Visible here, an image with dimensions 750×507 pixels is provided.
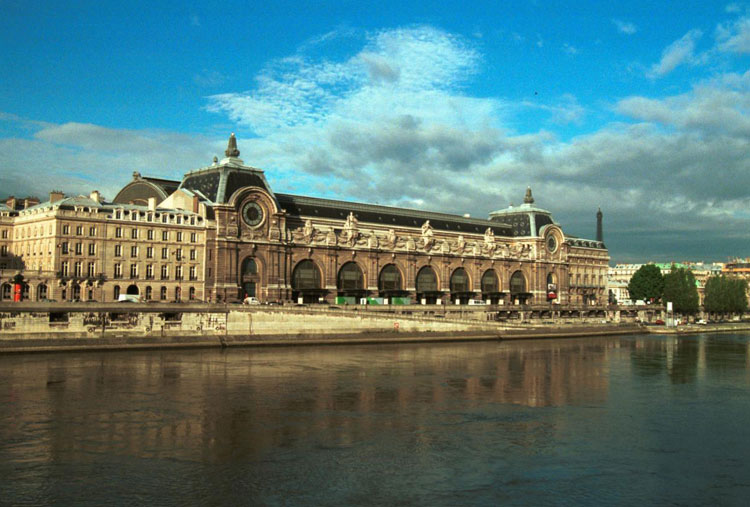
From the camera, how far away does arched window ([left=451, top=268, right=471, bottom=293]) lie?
131 meters

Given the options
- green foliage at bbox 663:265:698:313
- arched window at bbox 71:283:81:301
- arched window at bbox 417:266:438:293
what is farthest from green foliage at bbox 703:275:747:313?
arched window at bbox 71:283:81:301

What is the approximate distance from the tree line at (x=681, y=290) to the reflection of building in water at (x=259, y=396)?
314 ft

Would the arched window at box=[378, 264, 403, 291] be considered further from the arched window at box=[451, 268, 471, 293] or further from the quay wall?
the quay wall

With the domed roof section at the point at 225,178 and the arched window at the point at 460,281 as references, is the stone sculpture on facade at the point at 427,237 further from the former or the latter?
the domed roof section at the point at 225,178

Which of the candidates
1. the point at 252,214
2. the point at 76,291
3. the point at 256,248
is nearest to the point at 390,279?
the point at 256,248

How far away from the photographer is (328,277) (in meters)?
112

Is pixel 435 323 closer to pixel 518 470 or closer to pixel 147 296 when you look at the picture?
pixel 147 296

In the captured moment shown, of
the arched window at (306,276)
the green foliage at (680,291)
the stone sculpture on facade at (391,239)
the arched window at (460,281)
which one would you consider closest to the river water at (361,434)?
the arched window at (306,276)

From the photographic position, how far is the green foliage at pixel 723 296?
17212cm

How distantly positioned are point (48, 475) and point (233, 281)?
70.7m

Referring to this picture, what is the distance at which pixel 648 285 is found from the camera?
16388 cm

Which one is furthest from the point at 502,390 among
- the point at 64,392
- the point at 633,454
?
the point at 64,392

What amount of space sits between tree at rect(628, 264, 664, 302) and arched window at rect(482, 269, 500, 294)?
41.7m

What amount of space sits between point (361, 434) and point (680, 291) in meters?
138
